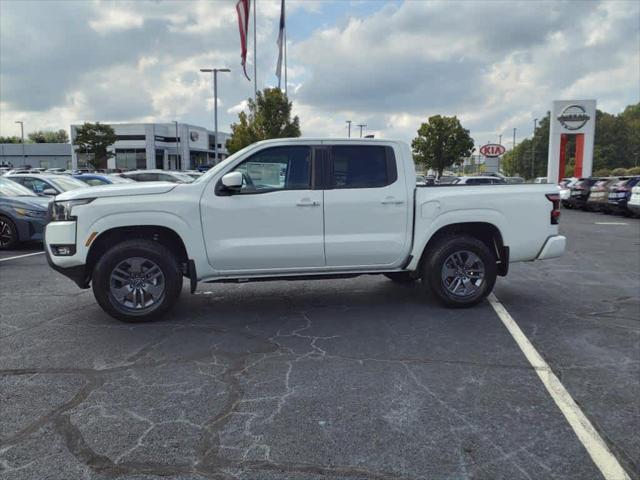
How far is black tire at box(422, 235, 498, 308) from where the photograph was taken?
6082 millimetres

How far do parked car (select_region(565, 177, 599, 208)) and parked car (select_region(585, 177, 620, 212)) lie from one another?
57 cm

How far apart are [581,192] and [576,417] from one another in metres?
23.4

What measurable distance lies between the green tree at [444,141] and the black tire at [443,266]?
60.4 meters

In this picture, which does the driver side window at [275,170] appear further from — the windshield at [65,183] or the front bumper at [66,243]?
the windshield at [65,183]

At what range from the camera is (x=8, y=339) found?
5.14m

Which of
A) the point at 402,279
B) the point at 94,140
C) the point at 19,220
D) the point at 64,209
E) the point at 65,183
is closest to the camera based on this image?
the point at 64,209

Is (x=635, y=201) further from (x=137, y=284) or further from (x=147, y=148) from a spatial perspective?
(x=147, y=148)

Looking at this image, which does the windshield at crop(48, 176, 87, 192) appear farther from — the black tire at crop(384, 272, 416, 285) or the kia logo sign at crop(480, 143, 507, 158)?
the kia logo sign at crop(480, 143, 507, 158)

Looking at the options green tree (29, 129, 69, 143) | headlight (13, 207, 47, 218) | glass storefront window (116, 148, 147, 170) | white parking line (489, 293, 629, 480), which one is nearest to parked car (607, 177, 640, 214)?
white parking line (489, 293, 629, 480)

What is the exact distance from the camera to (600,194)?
72.8 ft

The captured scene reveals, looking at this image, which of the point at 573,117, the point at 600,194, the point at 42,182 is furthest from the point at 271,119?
the point at 42,182

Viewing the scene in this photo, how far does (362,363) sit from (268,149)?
2621 mm

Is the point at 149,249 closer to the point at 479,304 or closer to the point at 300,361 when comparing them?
the point at 300,361

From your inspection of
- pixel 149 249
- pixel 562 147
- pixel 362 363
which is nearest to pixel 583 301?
pixel 362 363
